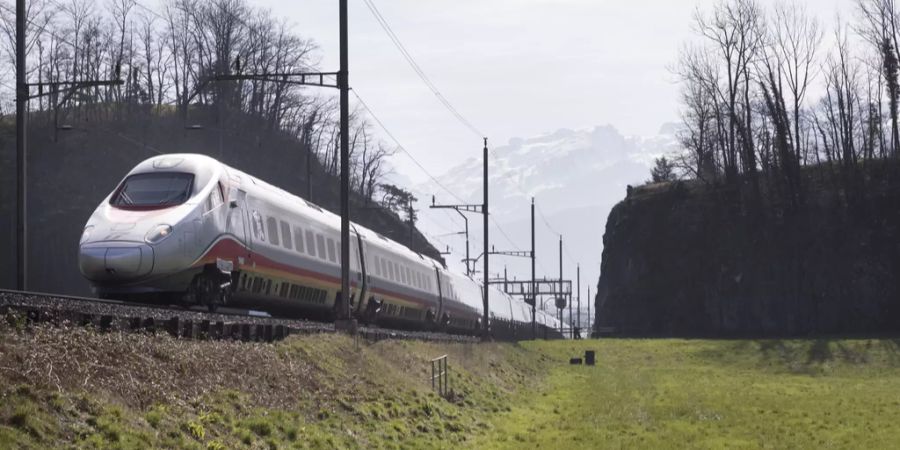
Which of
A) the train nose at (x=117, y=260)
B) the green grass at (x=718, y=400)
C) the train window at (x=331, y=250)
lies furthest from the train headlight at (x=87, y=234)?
the train window at (x=331, y=250)

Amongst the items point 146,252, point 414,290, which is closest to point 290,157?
point 414,290

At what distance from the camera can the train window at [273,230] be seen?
32.0 metres

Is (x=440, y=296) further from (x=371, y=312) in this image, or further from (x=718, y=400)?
(x=718, y=400)

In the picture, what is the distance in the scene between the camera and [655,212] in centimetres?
11388

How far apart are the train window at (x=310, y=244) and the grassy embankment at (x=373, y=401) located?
4123mm

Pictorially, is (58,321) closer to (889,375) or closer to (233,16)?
(889,375)

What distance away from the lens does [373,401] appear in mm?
24594

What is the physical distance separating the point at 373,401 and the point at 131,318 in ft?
22.9

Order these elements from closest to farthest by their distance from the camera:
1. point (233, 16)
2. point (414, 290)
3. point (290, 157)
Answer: point (414, 290)
point (233, 16)
point (290, 157)

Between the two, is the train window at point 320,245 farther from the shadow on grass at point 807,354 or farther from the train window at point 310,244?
the shadow on grass at point 807,354

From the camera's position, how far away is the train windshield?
26844 mm

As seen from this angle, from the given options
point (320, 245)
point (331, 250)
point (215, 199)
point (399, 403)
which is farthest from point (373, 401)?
point (331, 250)

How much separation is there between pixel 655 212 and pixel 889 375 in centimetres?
5641

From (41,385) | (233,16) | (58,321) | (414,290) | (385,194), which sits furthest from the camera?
(385,194)
